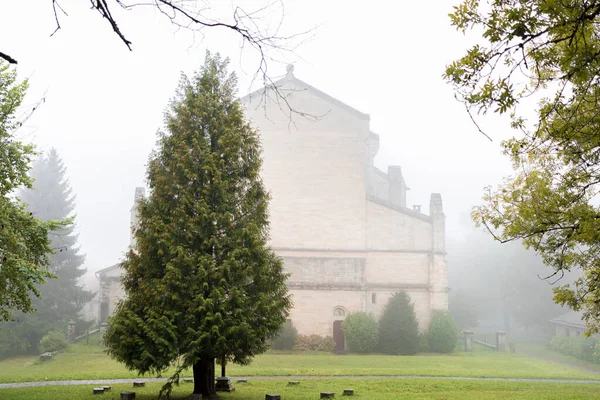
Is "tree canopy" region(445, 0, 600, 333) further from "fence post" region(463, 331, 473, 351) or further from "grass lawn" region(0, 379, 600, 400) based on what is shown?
"fence post" region(463, 331, 473, 351)

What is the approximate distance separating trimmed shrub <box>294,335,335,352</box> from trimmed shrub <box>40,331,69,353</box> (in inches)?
561

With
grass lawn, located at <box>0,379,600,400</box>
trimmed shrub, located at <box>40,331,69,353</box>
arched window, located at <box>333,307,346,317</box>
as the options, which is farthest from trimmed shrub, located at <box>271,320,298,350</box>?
grass lawn, located at <box>0,379,600,400</box>

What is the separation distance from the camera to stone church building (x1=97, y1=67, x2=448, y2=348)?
39.0 meters

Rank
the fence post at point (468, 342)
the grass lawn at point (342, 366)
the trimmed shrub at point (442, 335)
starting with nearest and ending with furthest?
the grass lawn at point (342, 366) < the trimmed shrub at point (442, 335) < the fence post at point (468, 342)

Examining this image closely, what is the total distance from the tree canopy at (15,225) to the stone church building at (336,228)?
75.9ft

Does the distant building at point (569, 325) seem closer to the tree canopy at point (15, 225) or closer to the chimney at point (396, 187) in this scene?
the chimney at point (396, 187)

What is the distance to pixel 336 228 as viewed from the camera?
40375 mm

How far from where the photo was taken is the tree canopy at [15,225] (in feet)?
47.8

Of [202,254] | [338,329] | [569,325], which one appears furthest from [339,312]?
[202,254]

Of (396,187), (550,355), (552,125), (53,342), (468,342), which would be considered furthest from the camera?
(396,187)

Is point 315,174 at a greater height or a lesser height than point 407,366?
greater

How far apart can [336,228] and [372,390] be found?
2187 cm

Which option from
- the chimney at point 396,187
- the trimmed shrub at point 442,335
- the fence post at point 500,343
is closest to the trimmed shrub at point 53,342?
the trimmed shrub at point 442,335

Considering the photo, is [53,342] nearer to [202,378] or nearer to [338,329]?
[338,329]
